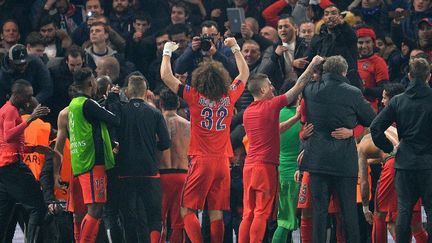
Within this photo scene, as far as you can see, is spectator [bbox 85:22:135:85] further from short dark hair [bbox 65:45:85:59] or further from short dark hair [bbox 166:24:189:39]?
short dark hair [bbox 166:24:189:39]

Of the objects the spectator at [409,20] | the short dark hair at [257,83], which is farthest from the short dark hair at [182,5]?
the short dark hair at [257,83]

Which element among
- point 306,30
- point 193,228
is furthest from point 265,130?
point 306,30

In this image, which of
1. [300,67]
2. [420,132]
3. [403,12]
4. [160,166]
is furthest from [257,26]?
[420,132]

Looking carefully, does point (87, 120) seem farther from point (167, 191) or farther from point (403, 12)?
point (403, 12)

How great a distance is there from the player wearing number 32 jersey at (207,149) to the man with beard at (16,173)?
167 centimetres

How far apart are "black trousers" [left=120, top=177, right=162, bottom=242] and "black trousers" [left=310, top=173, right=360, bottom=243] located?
192 cm

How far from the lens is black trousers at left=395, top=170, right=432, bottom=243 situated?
1393cm

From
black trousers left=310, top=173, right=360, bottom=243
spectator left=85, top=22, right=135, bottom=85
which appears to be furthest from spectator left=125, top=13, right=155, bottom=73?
black trousers left=310, top=173, right=360, bottom=243

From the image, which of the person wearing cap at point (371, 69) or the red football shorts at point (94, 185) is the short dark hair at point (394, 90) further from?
the red football shorts at point (94, 185)

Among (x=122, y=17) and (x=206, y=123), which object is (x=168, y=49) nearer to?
(x=206, y=123)

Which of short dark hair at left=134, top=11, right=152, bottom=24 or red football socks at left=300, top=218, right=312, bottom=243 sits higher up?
short dark hair at left=134, top=11, right=152, bottom=24

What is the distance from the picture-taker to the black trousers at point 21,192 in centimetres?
1536

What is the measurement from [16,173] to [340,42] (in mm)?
4028

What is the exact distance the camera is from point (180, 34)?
65.0ft
